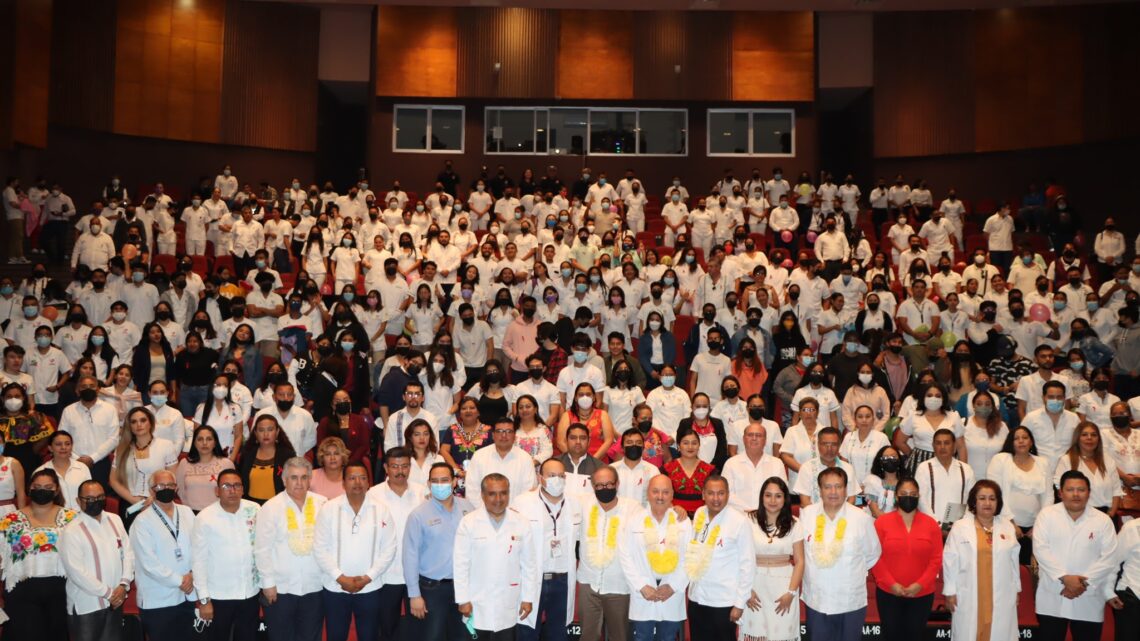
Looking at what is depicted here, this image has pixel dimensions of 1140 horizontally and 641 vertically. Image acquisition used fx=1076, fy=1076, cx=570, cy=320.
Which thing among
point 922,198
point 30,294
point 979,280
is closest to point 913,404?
point 979,280

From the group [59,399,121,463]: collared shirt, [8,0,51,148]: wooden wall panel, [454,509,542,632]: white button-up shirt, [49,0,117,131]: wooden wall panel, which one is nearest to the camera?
[454,509,542,632]: white button-up shirt

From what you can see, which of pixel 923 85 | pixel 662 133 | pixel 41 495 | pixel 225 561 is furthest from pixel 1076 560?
pixel 923 85

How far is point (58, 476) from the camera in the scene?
8.92 metres

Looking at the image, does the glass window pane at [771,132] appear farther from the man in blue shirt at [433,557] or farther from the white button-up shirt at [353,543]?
the white button-up shirt at [353,543]

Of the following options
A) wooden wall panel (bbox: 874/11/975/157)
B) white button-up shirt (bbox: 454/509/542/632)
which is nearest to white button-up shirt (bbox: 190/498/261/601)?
white button-up shirt (bbox: 454/509/542/632)

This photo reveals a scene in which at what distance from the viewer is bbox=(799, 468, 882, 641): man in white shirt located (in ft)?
27.1

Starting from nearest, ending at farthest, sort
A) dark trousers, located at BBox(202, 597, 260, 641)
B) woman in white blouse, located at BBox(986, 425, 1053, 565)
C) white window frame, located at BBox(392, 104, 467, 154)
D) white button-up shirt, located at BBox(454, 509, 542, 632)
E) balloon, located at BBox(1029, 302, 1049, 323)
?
white button-up shirt, located at BBox(454, 509, 542, 632)
dark trousers, located at BBox(202, 597, 260, 641)
woman in white blouse, located at BBox(986, 425, 1053, 565)
balloon, located at BBox(1029, 302, 1049, 323)
white window frame, located at BBox(392, 104, 467, 154)

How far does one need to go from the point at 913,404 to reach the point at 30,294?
1176cm

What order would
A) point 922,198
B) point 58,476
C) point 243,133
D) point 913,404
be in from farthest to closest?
point 243,133
point 922,198
point 913,404
point 58,476

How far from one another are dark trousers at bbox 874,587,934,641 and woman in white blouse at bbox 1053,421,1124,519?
2246 millimetres

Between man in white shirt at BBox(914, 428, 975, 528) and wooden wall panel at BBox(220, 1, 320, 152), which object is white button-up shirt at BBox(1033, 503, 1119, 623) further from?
wooden wall panel at BBox(220, 1, 320, 152)

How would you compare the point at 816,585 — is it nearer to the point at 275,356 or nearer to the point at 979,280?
the point at 275,356

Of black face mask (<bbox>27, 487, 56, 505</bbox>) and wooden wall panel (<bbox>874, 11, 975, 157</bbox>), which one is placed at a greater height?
wooden wall panel (<bbox>874, 11, 975, 157</bbox>)

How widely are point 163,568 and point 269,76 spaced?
2175cm
